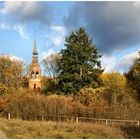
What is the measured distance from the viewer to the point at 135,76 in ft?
238

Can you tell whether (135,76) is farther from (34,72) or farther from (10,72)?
(34,72)

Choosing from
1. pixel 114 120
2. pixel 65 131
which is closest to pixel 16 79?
pixel 114 120

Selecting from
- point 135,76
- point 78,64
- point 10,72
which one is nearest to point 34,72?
point 10,72

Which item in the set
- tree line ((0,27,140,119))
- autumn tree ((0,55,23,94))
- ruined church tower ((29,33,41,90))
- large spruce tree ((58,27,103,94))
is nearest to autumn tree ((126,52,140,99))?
tree line ((0,27,140,119))

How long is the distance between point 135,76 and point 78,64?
53.3ft

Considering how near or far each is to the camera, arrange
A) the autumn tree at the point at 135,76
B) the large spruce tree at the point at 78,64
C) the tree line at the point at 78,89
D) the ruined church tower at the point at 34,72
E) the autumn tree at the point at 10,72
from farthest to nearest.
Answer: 1. the ruined church tower at the point at 34,72
2. the autumn tree at the point at 10,72
3. the autumn tree at the point at 135,76
4. the large spruce tree at the point at 78,64
5. the tree line at the point at 78,89

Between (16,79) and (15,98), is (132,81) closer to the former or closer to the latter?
(16,79)

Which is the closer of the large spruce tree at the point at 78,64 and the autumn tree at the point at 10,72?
the large spruce tree at the point at 78,64

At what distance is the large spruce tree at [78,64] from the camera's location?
5869 cm

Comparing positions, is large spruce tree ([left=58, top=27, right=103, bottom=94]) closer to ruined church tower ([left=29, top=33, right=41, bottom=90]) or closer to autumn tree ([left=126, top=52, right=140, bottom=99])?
autumn tree ([left=126, top=52, right=140, bottom=99])

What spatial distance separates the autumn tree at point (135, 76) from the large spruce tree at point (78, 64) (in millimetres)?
10485

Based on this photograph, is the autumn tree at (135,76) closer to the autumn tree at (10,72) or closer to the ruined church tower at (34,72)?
the autumn tree at (10,72)

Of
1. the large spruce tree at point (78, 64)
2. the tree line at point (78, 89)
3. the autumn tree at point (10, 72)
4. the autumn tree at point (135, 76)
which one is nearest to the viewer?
the tree line at point (78, 89)

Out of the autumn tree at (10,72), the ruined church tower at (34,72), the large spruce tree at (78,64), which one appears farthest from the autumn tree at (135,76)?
the ruined church tower at (34,72)
